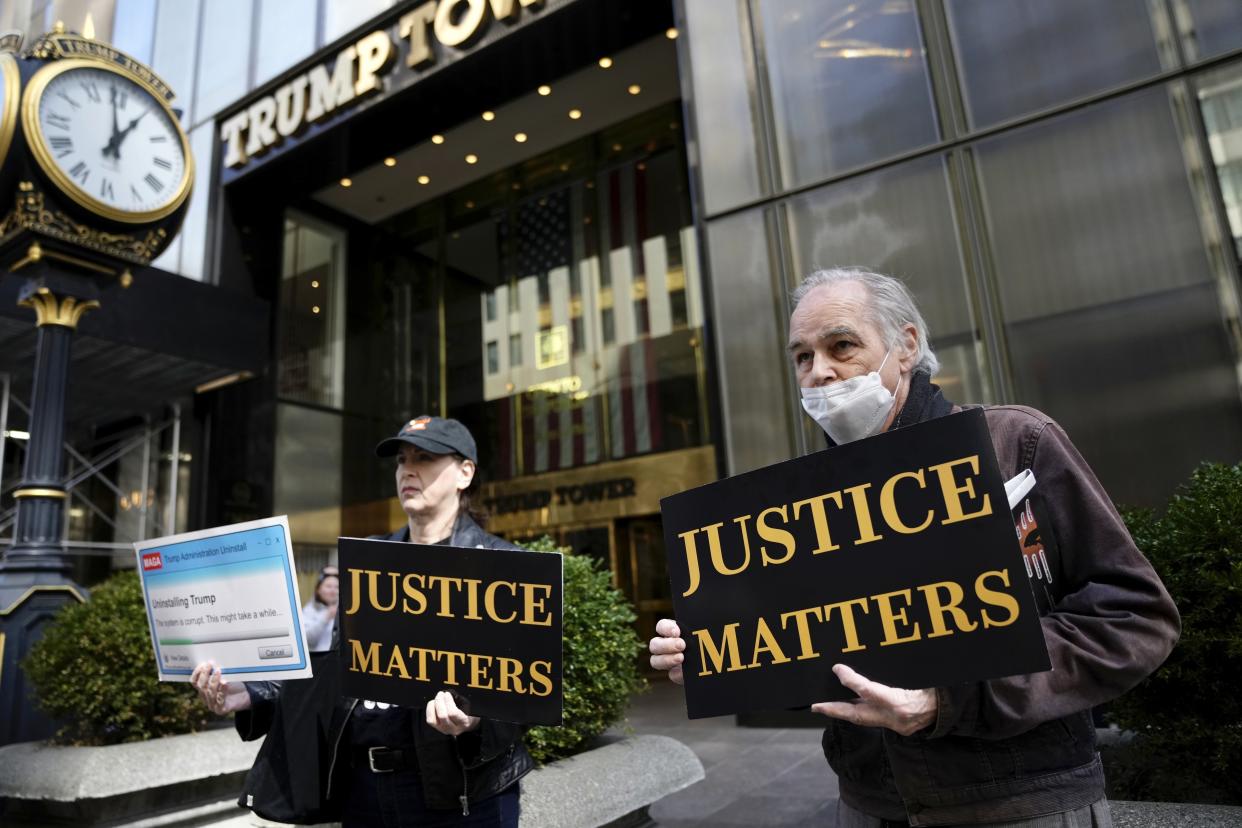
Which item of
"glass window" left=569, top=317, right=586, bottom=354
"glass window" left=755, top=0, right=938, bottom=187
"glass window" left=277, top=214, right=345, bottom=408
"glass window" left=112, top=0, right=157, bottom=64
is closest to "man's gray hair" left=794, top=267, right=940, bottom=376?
"glass window" left=755, top=0, right=938, bottom=187

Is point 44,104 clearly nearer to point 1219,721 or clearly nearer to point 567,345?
point 1219,721

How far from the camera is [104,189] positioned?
637 cm

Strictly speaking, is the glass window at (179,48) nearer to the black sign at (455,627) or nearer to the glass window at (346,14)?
the glass window at (346,14)

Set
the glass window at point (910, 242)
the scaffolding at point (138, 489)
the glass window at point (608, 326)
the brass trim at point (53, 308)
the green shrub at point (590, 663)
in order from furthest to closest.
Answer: the glass window at point (608, 326), the scaffolding at point (138, 489), the glass window at point (910, 242), the brass trim at point (53, 308), the green shrub at point (590, 663)

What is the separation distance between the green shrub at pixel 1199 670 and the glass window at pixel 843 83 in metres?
5.27

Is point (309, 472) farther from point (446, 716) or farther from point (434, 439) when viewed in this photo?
point (446, 716)

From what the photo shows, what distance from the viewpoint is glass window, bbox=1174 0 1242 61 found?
596cm

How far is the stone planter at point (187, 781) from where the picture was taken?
12.2 feet

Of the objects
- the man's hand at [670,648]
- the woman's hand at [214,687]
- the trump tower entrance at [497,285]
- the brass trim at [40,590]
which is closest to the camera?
the man's hand at [670,648]

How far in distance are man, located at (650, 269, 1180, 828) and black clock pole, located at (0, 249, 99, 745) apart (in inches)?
229

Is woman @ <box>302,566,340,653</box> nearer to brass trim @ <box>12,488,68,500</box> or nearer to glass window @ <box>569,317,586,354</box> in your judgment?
brass trim @ <box>12,488,68,500</box>

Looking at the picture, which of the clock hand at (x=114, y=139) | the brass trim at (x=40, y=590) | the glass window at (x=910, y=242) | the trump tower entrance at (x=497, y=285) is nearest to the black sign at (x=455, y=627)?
the brass trim at (x=40, y=590)

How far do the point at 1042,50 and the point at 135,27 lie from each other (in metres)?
15.6

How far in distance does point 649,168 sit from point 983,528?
44.1 feet
